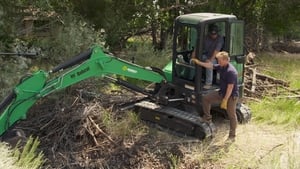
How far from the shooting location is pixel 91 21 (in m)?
11.4

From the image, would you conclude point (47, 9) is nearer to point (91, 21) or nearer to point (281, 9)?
point (91, 21)

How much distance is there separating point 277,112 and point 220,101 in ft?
6.61

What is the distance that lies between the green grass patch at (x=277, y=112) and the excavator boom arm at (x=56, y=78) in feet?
9.26

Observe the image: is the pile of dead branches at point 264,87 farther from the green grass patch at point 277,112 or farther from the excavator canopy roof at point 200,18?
the excavator canopy roof at point 200,18

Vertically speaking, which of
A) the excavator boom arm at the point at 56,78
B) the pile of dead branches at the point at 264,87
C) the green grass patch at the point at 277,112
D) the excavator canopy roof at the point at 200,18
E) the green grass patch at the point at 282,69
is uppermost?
the excavator canopy roof at the point at 200,18

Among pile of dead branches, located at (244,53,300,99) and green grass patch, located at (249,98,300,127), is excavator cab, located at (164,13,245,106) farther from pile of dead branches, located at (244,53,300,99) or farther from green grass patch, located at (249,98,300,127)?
pile of dead branches, located at (244,53,300,99)

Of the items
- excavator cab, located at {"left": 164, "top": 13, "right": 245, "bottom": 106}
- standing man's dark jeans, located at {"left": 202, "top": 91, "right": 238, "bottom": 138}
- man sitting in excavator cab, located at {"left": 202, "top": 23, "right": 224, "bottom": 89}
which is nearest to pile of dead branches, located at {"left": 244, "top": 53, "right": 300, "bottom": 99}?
excavator cab, located at {"left": 164, "top": 13, "right": 245, "bottom": 106}

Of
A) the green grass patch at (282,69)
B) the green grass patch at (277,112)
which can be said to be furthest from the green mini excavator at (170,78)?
the green grass patch at (282,69)

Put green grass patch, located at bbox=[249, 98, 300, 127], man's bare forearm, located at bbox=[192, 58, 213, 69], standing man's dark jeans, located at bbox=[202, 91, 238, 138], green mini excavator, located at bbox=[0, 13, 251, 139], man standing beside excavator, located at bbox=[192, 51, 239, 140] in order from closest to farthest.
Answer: green mini excavator, located at bbox=[0, 13, 251, 139]
man standing beside excavator, located at bbox=[192, 51, 239, 140]
man's bare forearm, located at bbox=[192, 58, 213, 69]
standing man's dark jeans, located at bbox=[202, 91, 238, 138]
green grass patch, located at bbox=[249, 98, 300, 127]

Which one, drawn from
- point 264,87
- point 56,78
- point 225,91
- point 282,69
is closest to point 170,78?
point 225,91

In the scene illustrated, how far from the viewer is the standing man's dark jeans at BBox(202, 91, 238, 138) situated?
7781 mm

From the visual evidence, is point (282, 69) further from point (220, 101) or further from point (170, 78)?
point (220, 101)

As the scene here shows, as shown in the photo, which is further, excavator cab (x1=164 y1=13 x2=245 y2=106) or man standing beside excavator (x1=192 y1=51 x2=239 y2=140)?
excavator cab (x1=164 y1=13 x2=245 y2=106)

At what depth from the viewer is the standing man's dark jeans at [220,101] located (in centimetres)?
778
